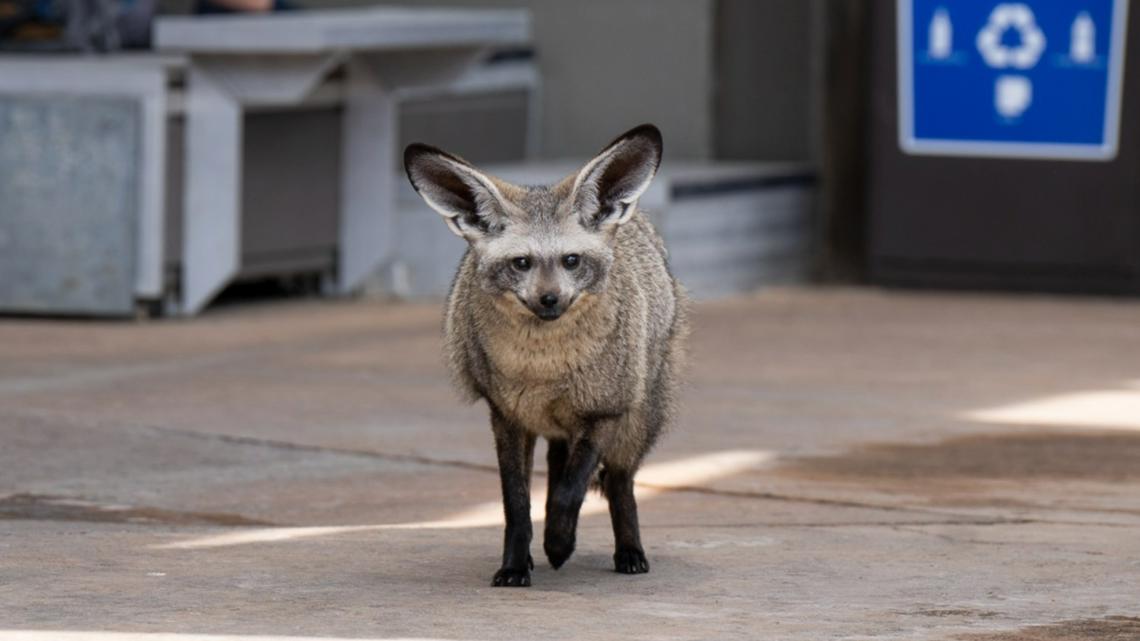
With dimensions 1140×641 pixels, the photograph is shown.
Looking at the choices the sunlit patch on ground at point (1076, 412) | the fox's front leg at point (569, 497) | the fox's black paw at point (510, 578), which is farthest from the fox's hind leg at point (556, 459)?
the sunlit patch on ground at point (1076, 412)

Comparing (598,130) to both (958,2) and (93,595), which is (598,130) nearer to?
(958,2)

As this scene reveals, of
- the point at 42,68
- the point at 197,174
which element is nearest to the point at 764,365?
the point at 197,174

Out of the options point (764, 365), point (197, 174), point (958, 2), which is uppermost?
point (958, 2)

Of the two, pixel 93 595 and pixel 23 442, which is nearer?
pixel 93 595

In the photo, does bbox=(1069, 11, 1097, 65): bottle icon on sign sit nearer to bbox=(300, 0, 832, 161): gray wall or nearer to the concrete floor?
the concrete floor

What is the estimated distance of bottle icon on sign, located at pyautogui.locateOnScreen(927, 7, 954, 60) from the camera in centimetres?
→ 1216

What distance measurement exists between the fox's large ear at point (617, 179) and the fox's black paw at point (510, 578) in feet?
2.80

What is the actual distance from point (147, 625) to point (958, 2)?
8.30 m

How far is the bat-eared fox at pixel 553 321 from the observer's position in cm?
534

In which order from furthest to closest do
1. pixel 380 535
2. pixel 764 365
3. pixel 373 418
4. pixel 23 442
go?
pixel 764 365 < pixel 373 418 < pixel 23 442 < pixel 380 535

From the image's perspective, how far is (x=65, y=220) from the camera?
10914 mm

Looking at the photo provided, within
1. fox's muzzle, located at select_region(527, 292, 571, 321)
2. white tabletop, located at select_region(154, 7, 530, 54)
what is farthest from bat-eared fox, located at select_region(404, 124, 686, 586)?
white tabletop, located at select_region(154, 7, 530, 54)

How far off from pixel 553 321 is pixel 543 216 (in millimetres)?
253

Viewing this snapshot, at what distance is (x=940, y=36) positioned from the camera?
12203 millimetres
